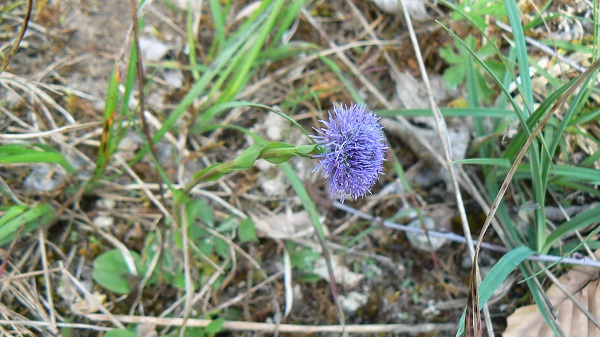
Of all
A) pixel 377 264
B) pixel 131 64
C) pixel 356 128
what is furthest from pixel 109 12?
pixel 377 264

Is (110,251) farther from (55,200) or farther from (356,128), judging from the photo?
(356,128)

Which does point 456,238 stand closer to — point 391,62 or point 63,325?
point 391,62

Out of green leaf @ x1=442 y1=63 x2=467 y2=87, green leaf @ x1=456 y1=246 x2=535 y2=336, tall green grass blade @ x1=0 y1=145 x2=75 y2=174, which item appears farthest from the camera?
green leaf @ x1=442 y1=63 x2=467 y2=87

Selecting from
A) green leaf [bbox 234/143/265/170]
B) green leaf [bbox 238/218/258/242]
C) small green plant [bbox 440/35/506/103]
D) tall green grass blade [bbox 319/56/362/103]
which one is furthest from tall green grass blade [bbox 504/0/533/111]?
green leaf [bbox 238/218/258/242]

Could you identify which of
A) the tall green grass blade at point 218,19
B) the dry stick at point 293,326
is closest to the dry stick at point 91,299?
the dry stick at point 293,326

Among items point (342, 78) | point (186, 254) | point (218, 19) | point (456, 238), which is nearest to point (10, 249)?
point (186, 254)

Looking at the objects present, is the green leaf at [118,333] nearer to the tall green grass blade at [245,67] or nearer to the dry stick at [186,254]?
the dry stick at [186,254]

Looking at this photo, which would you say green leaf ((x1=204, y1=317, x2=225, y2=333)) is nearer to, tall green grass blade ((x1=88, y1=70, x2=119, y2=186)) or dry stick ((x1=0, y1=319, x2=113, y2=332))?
dry stick ((x1=0, y1=319, x2=113, y2=332))
